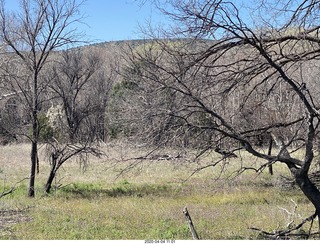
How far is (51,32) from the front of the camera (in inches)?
592

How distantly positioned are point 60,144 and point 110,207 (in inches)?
194

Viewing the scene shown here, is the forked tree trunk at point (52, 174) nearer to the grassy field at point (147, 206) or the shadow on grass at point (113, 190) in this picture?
the grassy field at point (147, 206)

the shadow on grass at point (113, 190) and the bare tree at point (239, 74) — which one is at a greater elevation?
the bare tree at point (239, 74)

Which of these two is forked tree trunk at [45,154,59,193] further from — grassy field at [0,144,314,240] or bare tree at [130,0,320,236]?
bare tree at [130,0,320,236]

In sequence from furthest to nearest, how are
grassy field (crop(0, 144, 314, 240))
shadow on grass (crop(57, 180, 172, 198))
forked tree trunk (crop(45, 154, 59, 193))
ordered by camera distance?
forked tree trunk (crop(45, 154, 59, 193)) < shadow on grass (crop(57, 180, 172, 198)) < grassy field (crop(0, 144, 314, 240))

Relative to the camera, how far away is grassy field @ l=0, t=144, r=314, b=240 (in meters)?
8.76

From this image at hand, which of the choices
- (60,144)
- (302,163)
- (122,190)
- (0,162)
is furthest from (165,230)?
(0,162)

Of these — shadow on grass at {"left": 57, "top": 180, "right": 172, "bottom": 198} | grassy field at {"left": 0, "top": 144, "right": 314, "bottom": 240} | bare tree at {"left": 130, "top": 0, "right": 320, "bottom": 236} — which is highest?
bare tree at {"left": 130, "top": 0, "right": 320, "bottom": 236}

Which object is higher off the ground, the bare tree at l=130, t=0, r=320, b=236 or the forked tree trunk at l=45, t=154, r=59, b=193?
the bare tree at l=130, t=0, r=320, b=236

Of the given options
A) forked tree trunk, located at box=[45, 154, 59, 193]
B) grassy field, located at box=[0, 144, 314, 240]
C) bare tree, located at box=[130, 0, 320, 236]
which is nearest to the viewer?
bare tree, located at box=[130, 0, 320, 236]

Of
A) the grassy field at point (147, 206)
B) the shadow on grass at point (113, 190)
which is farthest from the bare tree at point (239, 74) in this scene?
the shadow on grass at point (113, 190)

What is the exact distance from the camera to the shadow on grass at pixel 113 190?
1545 cm

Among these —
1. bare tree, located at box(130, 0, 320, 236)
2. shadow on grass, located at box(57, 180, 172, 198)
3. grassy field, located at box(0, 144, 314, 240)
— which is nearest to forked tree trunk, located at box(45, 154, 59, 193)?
grassy field, located at box(0, 144, 314, 240)

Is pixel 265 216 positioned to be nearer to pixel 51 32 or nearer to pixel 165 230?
pixel 165 230
